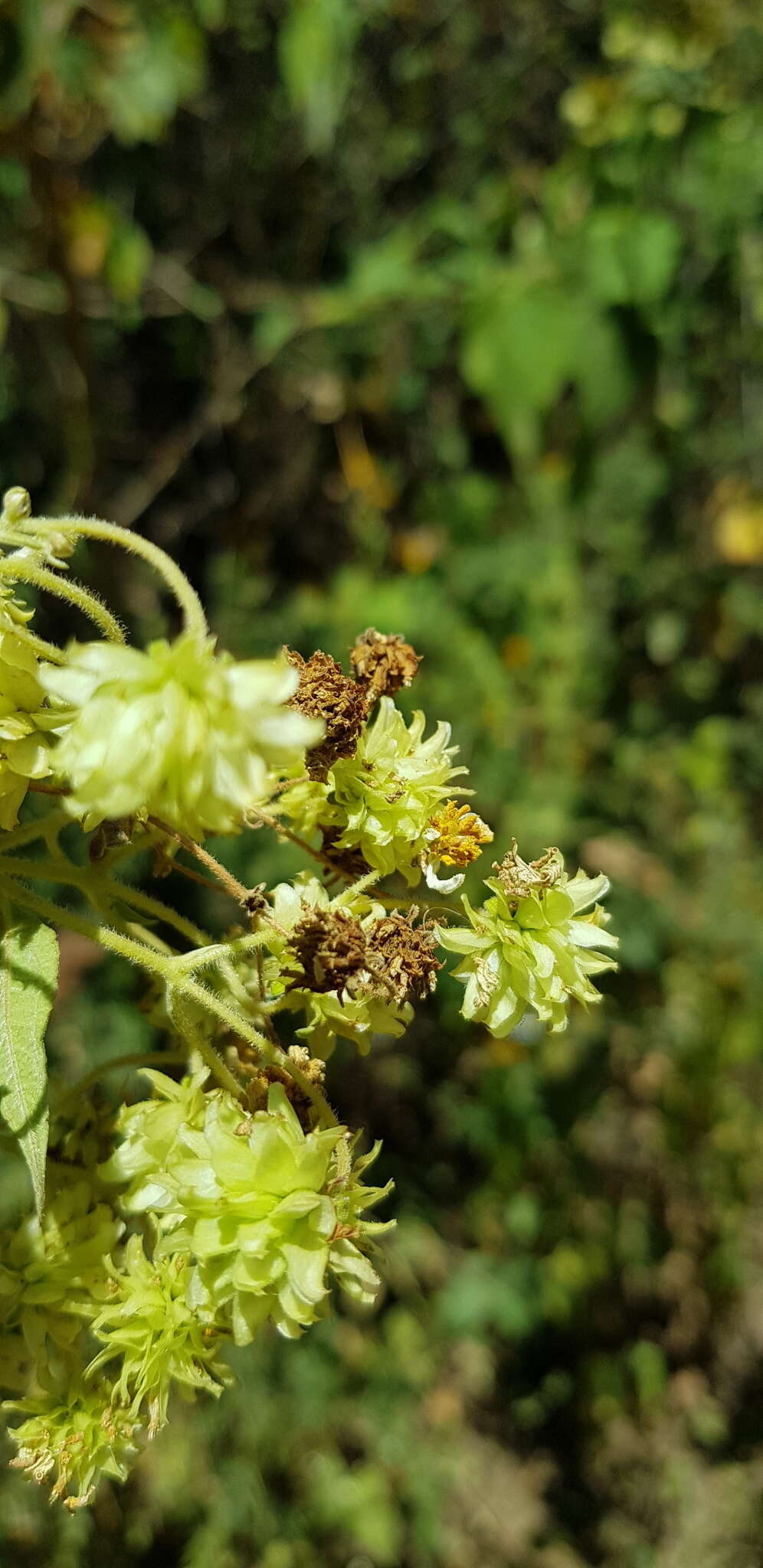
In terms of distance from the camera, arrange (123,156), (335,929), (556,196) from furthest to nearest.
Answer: (123,156)
(556,196)
(335,929)

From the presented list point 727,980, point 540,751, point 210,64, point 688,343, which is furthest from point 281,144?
point 727,980

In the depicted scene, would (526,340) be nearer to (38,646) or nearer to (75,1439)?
(38,646)

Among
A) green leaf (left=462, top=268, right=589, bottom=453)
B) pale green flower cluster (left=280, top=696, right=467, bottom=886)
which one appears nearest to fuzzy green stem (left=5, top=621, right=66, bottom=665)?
pale green flower cluster (left=280, top=696, right=467, bottom=886)

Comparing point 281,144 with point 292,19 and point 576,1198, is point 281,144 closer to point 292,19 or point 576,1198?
point 292,19

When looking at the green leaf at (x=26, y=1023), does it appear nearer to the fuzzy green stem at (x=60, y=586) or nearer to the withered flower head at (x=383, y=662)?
the fuzzy green stem at (x=60, y=586)

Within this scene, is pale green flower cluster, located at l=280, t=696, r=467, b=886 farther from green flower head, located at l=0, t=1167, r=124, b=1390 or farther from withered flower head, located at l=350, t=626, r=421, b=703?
green flower head, located at l=0, t=1167, r=124, b=1390
